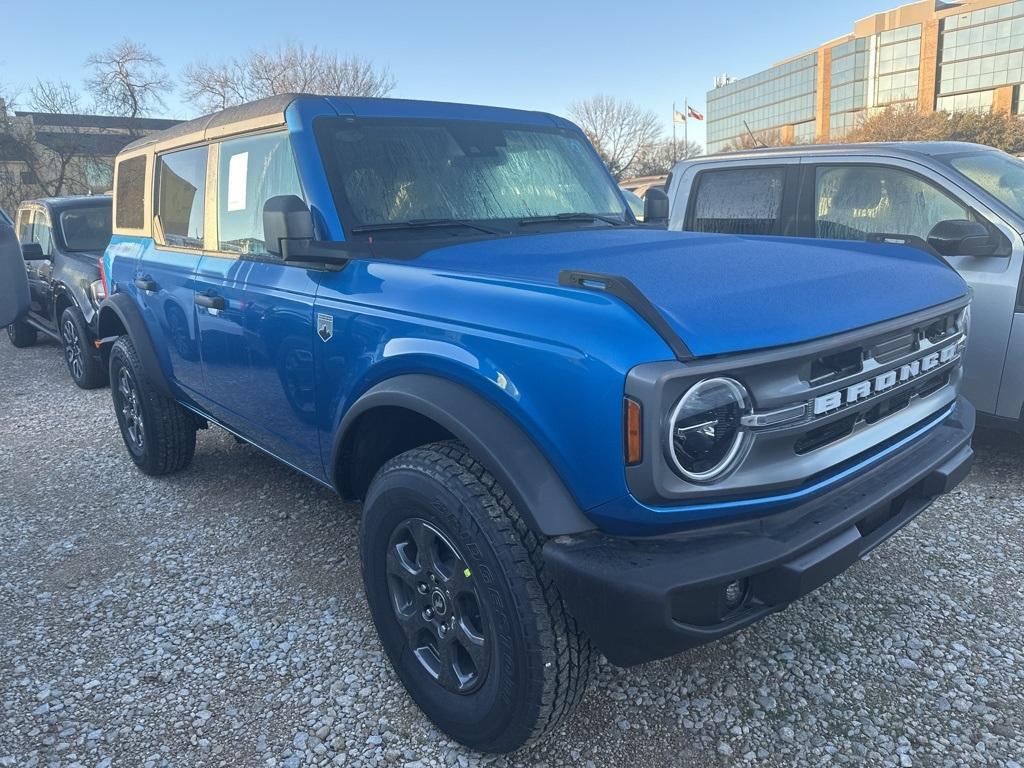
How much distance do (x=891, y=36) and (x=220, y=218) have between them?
69.3m

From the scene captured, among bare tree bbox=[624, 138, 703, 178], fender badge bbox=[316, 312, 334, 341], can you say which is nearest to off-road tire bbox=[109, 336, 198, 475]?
fender badge bbox=[316, 312, 334, 341]

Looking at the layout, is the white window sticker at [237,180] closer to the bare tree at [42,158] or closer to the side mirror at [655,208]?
the side mirror at [655,208]

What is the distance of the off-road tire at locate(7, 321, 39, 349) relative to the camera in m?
9.16

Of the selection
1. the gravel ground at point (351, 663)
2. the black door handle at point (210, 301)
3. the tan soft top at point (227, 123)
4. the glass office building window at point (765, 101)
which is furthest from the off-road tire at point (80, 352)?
the glass office building window at point (765, 101)

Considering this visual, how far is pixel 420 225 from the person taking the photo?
2807mm

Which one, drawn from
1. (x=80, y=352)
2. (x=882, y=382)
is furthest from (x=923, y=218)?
(x=80, y=352)

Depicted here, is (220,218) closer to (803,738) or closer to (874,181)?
(803,738)

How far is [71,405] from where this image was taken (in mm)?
6559

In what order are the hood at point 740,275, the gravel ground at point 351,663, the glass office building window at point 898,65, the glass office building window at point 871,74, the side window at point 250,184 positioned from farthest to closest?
the glass office building window at point 871,74, the glass office building window at point 898,65, the side window at point 250,184, the gravel ground at point 351,663, the hood at point 740,275

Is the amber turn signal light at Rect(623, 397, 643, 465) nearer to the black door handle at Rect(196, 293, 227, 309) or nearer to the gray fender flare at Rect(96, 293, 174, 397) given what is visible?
the black door handle at Rect(196, 293, 227, 309)

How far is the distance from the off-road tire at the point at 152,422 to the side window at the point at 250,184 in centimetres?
130

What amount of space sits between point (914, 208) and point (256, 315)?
11.9 feet

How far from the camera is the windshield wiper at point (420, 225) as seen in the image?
2734 millimetres

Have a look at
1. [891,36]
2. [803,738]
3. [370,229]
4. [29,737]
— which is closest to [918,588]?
[803,738]
